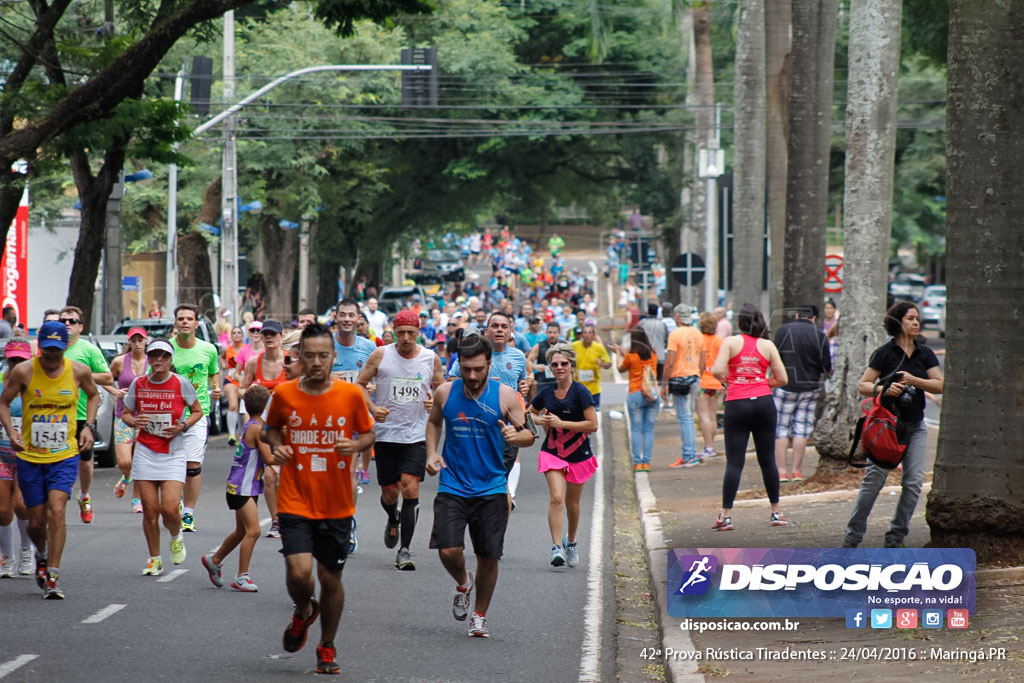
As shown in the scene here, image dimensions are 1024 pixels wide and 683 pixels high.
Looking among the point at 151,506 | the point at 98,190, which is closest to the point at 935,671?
the point at 151,506

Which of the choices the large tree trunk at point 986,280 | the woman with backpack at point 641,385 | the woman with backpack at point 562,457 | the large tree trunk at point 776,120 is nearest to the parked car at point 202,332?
the woman with backpack at point 641,385

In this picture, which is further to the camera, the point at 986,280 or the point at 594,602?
the point at 594,602

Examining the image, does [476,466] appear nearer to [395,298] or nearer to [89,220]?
[89,220]

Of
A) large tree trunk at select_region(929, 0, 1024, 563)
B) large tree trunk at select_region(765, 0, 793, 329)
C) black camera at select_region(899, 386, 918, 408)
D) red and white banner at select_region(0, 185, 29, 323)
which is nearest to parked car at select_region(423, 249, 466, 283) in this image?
red and white banner at select_region(0, 185, 29, 323)

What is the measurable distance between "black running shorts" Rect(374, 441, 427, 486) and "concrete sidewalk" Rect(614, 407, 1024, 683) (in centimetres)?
198

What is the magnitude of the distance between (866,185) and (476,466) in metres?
7.86

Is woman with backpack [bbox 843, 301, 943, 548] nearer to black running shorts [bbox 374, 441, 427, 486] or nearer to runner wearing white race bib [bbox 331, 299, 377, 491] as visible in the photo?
black running shorts [bbox 374, 441, 427, 486]

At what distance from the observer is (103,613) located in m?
9.57

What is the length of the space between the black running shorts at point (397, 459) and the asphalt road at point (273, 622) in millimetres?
729

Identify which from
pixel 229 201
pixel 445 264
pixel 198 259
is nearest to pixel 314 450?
pixel 229 201

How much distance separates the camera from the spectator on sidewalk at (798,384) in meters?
16.4

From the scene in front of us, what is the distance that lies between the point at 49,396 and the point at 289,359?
3.07 metres

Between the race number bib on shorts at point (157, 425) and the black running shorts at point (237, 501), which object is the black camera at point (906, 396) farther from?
the race number bib on shorts at point (157, 425)

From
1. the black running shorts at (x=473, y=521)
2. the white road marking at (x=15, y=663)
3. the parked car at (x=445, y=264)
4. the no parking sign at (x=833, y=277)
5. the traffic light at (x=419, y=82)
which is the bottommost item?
the white road marking at (x=15, y=663)
